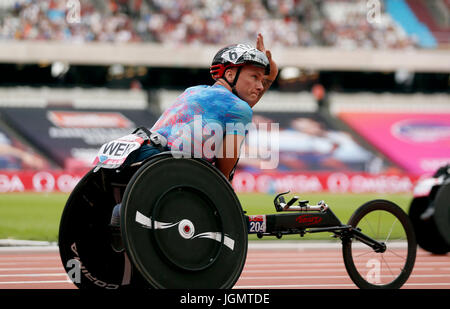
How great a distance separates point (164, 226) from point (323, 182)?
24.7 metres

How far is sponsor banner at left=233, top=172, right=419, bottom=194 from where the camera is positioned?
28.0m

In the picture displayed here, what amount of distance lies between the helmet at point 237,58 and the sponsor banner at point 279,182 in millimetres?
20300

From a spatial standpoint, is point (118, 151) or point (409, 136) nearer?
point (118, 151)

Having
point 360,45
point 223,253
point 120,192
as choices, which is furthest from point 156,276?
point 360,45

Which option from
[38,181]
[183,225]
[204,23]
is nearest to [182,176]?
[183,225]

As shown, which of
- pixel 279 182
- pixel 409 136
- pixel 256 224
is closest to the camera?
pixel 256 224

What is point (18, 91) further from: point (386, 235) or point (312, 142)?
point (386, 235)

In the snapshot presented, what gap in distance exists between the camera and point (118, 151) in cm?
504

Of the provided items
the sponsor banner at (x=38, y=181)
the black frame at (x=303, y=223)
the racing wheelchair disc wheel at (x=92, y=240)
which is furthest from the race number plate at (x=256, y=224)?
the sponsor banner at (x=38, y=181)

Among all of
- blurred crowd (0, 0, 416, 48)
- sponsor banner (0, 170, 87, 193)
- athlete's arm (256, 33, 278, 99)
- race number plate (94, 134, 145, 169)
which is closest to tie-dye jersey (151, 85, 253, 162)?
race number plate (94, 134, 145, 169)

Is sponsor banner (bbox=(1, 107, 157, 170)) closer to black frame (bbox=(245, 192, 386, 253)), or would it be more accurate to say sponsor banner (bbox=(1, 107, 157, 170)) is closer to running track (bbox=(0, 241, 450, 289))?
running track (bbox=(0, 241, 450, 289))

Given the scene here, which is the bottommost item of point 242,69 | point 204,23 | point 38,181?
point 38,181

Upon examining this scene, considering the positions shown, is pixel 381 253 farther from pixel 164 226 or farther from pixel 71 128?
pixel 71 128
